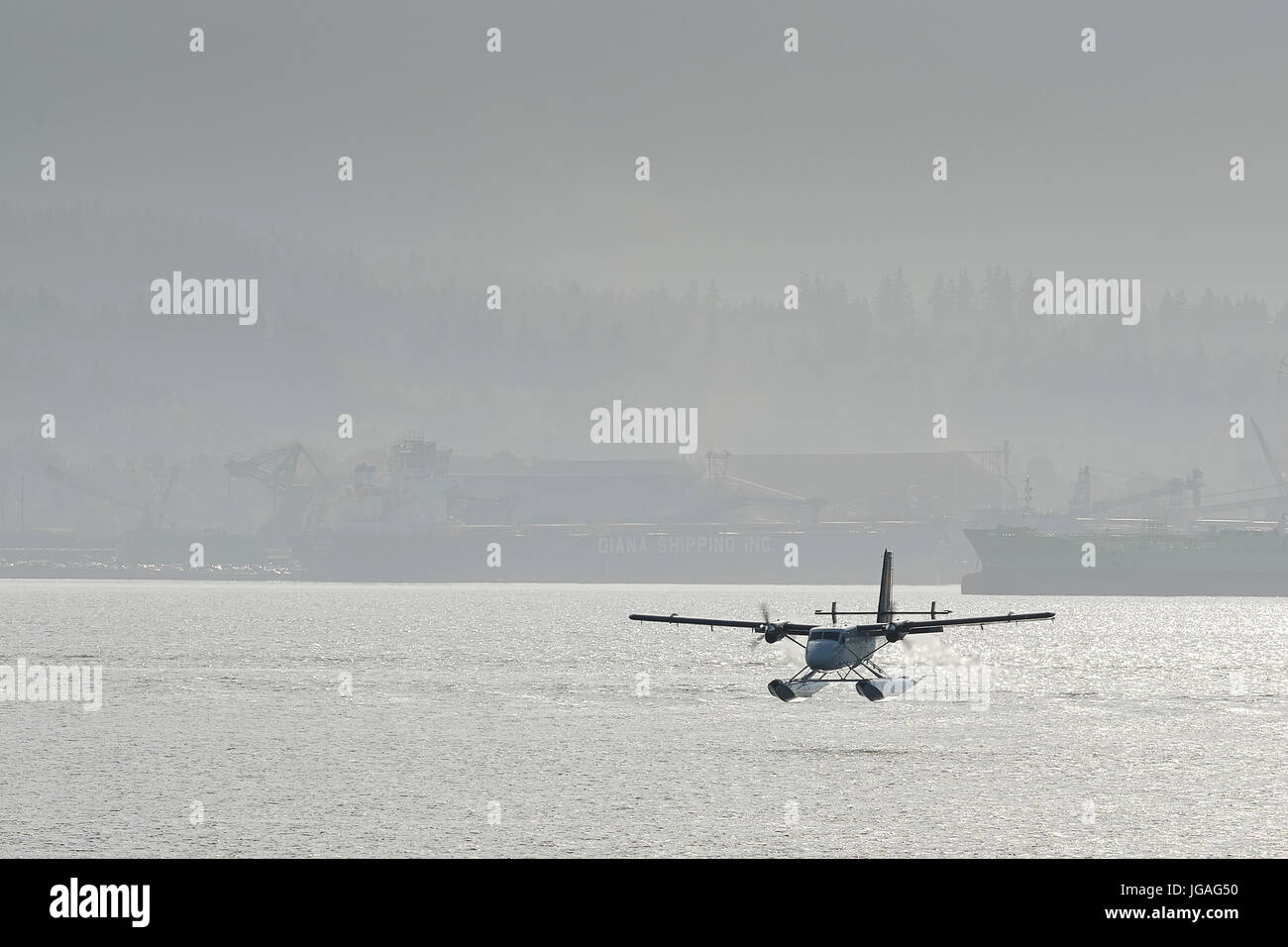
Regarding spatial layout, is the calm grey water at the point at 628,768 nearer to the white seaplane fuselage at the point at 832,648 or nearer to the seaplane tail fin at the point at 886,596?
the white seaplane fuselage at the point at 832,648

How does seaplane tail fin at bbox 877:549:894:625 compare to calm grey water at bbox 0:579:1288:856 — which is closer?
calm grey water at bbox 0:579:1288:856

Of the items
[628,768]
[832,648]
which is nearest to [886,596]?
[832,648]

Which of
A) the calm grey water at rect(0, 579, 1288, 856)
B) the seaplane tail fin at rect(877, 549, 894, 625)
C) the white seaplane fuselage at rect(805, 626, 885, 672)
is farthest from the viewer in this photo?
the seaplane tail fin at rect(877, 549, 894, 625)

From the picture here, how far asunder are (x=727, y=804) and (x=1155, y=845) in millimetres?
17077

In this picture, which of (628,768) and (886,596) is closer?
(628,768)

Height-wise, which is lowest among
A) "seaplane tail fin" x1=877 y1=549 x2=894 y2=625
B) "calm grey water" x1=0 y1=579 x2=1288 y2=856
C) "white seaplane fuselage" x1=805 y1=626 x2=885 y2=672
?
"calm grey water" x1=0 y1=579 x2=1288 y2=856

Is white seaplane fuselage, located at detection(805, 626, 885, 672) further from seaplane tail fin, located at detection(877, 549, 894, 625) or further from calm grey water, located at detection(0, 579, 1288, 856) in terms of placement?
seaplane tail fin, located at detection(877, 549, 894, 625)

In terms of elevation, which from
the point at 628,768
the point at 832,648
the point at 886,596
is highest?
the point at 886,596

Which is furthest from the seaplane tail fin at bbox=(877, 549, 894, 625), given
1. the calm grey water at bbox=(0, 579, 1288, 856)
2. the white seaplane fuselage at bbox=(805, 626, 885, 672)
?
the white seaplane fuselage at bbox=(805, 626, 885, 672)

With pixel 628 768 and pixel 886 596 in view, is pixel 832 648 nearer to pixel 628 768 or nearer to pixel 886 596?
pixel 628 768

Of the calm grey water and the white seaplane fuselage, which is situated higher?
the white seaplane fuselage
